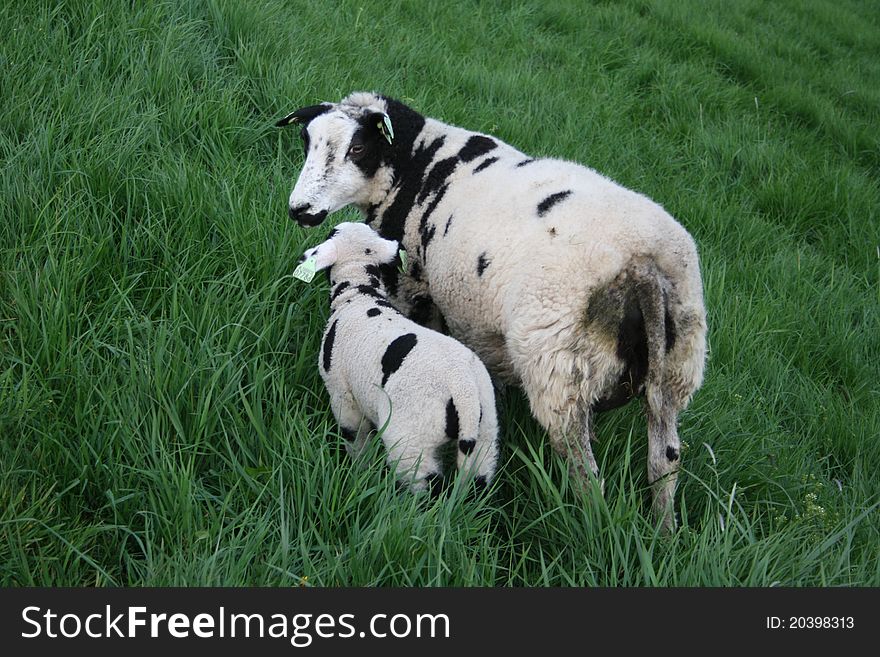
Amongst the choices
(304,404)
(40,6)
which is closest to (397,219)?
(304,404)

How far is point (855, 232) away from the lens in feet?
19.0

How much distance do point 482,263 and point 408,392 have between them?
778 millimetres

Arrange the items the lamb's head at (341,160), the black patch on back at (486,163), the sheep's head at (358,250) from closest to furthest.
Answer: the sheep's head at (358,250), the black patch on back at (486,163), the lamb's head at (341,160)

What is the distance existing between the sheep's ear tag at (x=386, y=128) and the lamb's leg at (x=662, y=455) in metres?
1.82

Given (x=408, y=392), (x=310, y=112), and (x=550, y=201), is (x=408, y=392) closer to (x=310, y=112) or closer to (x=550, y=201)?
(x=550, y=201)

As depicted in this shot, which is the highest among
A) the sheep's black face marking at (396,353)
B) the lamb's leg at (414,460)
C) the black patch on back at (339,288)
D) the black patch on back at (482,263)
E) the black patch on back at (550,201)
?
the black patch on back at (550,201)

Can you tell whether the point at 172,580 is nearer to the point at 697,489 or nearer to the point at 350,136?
the point at 697,489

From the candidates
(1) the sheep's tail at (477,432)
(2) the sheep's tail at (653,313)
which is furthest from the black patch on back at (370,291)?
(2) the sheep's tail at (653,313)

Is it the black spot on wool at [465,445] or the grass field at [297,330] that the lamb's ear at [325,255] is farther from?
the black spot on wool at [465,445]

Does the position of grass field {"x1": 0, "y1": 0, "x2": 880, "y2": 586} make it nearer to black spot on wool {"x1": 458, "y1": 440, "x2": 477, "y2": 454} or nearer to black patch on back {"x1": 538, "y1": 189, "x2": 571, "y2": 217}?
black spot on wool {"x1": 458, "y1": 440, "x2": 477, "y2": 454}

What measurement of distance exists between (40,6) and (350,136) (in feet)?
7.82

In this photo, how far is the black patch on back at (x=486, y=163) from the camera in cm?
350

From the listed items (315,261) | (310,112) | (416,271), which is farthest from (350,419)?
(310,112)

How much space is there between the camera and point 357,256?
3.39 meters
